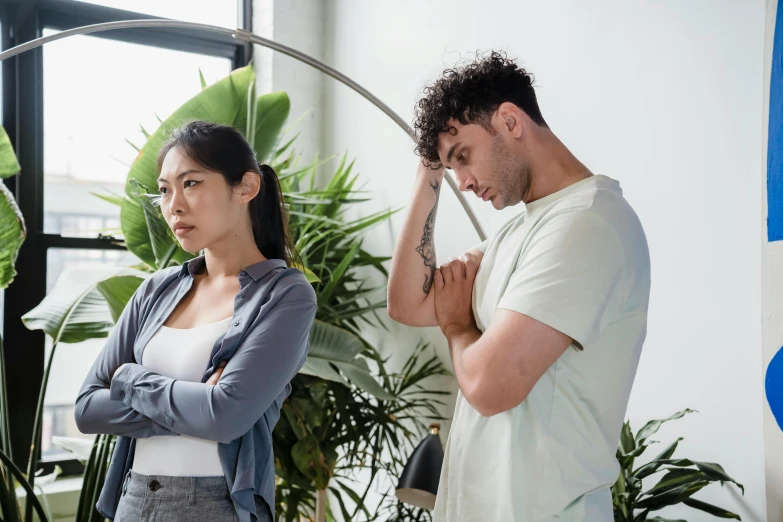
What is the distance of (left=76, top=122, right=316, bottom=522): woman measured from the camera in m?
1.38

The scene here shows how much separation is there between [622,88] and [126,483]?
1750 mm

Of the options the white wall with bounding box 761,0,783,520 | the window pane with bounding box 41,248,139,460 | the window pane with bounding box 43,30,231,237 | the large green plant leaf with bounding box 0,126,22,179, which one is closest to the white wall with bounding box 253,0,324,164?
the window pane with bounding box 43,30,231,237

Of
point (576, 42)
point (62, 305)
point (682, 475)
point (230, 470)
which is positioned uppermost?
point (576, 42)

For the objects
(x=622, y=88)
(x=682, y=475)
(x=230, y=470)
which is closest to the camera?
(x=230, y=470)

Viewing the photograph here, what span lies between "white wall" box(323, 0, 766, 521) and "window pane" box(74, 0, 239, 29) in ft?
5.92

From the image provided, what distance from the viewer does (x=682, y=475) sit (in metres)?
1.83

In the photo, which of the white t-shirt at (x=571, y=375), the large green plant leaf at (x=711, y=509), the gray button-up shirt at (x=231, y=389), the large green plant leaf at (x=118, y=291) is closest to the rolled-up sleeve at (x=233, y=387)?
the gray button-up shirt at (x=231, y=389)

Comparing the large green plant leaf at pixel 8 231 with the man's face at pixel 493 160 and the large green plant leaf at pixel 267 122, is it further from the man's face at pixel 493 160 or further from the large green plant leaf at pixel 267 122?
the man's face at pixel 493 160

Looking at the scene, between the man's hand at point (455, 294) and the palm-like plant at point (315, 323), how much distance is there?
101 cm

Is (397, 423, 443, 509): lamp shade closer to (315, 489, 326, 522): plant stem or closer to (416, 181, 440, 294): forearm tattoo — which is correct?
(315, 489, 326, 522): plant stem

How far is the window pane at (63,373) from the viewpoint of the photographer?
136 inches

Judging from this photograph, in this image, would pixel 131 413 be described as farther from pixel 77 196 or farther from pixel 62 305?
pixel 77 196

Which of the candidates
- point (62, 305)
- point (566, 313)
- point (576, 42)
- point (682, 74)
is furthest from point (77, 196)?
point (566, 313)

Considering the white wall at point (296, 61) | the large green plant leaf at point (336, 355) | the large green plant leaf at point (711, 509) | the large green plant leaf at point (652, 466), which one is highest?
the white wall at point (296, 61)
